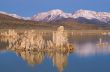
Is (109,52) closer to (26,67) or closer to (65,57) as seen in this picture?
(65,57)

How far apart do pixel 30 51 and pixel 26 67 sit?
1024cm

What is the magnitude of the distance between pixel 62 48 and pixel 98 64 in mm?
10035

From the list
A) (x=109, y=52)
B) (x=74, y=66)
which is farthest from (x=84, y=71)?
(x=109, y=52)

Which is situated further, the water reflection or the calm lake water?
the water reflection

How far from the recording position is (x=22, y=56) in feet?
140

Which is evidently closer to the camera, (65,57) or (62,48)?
(65,57)

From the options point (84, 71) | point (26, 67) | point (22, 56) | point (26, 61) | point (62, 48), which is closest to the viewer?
point (84, 71)

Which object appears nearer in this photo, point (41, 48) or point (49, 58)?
point (49, 58)

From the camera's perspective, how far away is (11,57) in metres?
43.1

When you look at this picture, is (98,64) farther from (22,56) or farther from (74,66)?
(22,56)

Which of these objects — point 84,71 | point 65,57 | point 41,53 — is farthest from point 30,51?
point 84,71

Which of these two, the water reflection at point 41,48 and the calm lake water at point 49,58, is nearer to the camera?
the calm lake water at point 49,58

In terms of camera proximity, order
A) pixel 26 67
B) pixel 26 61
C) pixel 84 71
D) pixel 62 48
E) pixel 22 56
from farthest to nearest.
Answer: pixel 62 48 → pixel 22 56 → pixel 26 61 → pixel 26 67 → pixel 84 71

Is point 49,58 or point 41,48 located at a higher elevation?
point 41,48
